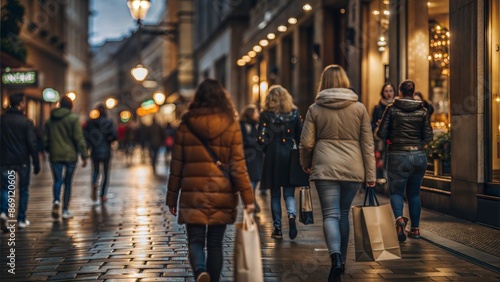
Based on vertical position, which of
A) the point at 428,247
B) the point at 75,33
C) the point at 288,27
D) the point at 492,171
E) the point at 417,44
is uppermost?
the point at 75,33

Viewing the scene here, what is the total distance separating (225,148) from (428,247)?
370cm

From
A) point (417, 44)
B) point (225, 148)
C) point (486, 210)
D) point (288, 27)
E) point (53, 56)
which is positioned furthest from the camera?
point (53, 56)

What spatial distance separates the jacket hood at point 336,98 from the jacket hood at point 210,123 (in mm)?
1424

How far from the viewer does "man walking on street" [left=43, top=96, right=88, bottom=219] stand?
40.8ft

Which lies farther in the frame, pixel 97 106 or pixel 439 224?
pixel 97 106

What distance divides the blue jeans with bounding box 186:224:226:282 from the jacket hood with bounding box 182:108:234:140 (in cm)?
65

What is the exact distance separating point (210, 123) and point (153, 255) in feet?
9.48

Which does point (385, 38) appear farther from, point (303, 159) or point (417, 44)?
point (303, 159)

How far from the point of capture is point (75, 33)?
6156 cm

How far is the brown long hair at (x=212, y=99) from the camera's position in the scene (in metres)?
6.12

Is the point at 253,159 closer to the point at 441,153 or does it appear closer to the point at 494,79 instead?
the point at 441,153

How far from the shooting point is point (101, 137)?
1532 centimetres

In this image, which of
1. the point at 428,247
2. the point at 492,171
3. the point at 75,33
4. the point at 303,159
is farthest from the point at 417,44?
the point at 75,33

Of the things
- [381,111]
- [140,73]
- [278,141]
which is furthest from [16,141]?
[140,73]
